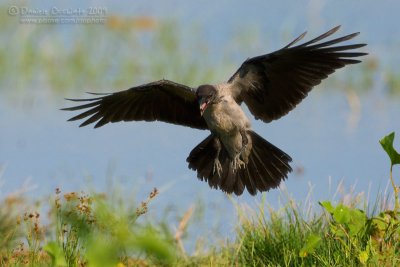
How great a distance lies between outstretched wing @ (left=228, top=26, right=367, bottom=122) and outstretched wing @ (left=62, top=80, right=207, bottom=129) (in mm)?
564

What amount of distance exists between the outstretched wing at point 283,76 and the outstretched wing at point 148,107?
564 mm

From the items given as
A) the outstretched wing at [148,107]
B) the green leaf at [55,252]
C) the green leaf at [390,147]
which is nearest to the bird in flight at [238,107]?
the outstretched wing at [148,107]

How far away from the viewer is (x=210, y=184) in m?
6.12

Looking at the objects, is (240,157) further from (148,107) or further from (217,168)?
(148,107)

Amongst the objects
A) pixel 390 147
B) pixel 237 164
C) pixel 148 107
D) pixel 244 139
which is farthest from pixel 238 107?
pixel 390 147

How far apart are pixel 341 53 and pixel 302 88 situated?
48 cm

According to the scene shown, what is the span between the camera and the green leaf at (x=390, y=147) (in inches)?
160

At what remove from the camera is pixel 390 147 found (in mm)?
4082

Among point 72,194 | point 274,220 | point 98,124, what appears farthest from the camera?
point 98,124

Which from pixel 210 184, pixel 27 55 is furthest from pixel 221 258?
pixel 27 55

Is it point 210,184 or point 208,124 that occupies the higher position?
point 208,124

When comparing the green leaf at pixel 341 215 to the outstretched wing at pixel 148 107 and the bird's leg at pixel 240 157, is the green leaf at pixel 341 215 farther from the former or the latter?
the outstretched wing at pixel 148 107

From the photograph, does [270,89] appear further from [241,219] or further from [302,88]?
[241,219]

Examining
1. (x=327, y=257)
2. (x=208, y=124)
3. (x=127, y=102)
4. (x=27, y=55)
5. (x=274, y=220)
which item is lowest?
(x=327, y=257)
